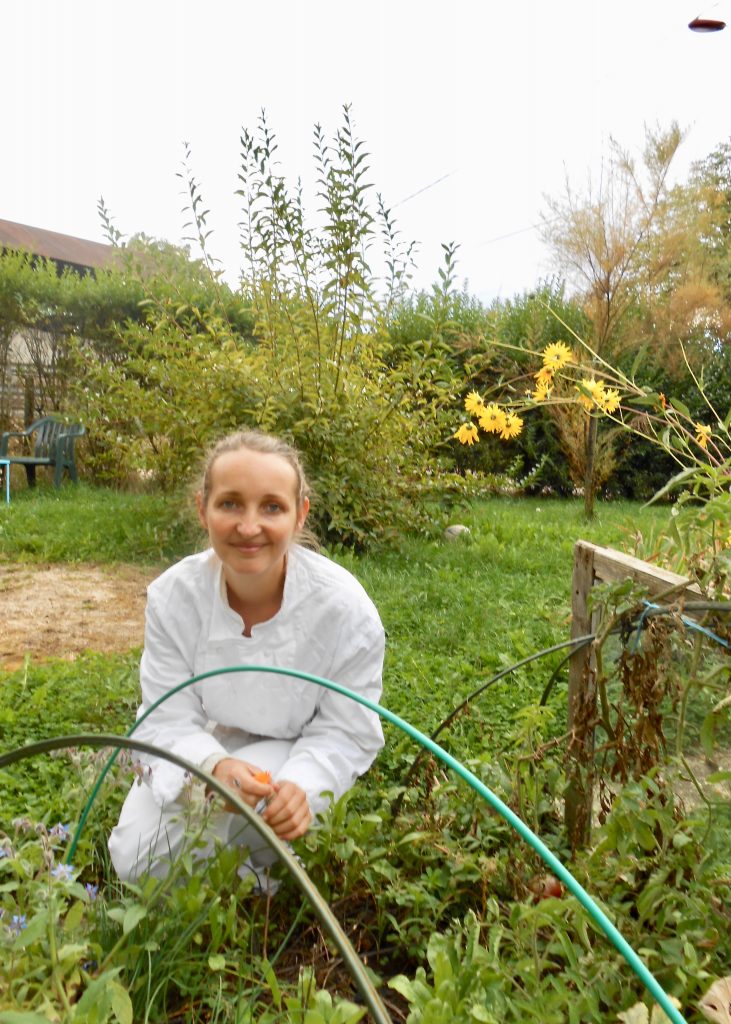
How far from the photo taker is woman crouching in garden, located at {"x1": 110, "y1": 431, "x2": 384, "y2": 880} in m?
1.90

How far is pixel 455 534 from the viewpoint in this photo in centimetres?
642

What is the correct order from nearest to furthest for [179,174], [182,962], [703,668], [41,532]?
[182,962] < [703,668] < [179,174] < [41,532]

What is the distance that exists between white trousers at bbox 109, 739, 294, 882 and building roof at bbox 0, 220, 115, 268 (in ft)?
65.4

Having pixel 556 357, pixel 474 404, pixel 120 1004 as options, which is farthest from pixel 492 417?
pixel 120 1004

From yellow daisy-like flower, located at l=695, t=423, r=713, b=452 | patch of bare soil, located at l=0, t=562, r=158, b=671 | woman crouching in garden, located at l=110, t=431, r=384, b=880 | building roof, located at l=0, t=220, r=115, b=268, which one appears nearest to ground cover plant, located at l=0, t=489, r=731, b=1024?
woman crouching in garden, located at l=110, t=431, r=384, b=880

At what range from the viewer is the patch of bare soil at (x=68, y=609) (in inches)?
157

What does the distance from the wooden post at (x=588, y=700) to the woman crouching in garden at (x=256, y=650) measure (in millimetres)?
432

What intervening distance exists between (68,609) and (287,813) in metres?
3.25

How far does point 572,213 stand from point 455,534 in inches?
195

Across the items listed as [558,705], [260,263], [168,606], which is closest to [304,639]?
[168,606]

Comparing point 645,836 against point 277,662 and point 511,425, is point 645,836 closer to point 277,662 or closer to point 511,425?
point 277,662

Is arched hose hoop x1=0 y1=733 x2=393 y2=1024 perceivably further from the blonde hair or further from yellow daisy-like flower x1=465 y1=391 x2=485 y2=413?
yellow daisy-like flower x1=465 y1=391 x2=485 y2=413

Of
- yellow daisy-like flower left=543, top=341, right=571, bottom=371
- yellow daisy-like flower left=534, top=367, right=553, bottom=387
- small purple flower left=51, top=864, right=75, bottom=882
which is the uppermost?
yellow daisy-like flower left=543, top=341, right=571, bottom=371

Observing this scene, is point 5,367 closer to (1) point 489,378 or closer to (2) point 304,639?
(1) point 489,378
